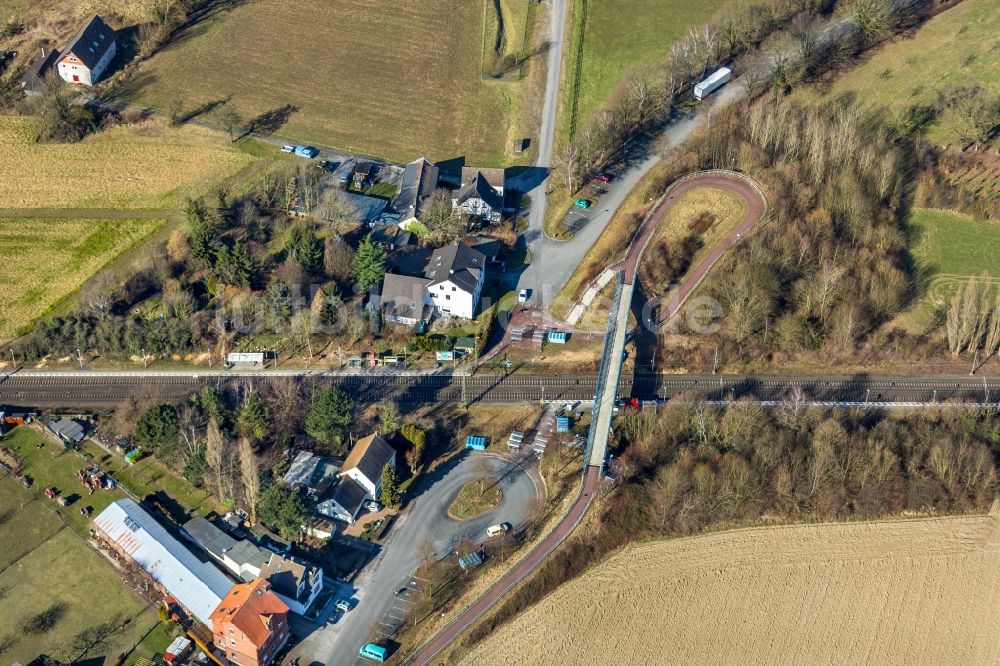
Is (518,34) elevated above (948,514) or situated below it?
above

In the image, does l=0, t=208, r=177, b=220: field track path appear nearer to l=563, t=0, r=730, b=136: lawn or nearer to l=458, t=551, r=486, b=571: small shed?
l=563, t=0, r=730, b=136: lawn

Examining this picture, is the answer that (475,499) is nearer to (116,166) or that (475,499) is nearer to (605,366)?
(605,366)

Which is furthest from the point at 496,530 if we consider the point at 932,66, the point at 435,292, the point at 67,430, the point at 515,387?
the point at 932,66

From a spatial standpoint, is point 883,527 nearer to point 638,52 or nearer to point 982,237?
point 982,237

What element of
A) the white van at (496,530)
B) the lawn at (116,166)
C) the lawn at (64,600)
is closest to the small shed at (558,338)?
the white van at (496,530)

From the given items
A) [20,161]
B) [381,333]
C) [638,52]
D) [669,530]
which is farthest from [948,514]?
[20,161]
